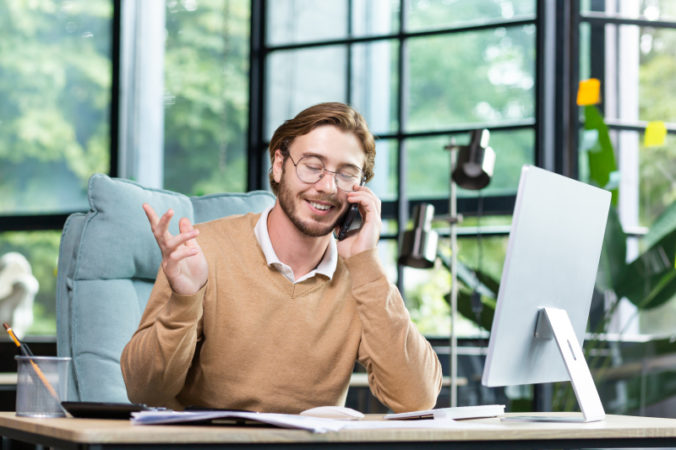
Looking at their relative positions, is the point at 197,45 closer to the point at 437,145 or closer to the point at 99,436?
the point at 437,145

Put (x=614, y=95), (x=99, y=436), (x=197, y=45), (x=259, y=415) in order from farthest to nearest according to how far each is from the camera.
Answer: (x=197, y=45) < (x=614, y=95) < (x=259, y=415) < (x=99, y=436)

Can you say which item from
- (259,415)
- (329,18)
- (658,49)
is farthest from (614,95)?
(259,415)

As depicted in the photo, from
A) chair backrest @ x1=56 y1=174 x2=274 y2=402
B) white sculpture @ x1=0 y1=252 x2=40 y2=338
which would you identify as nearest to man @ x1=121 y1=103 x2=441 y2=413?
chair backrest @ x1=56 y1=174 x2=274 y2=402

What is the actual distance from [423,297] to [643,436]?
2457mm

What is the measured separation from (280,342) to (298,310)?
0.07m

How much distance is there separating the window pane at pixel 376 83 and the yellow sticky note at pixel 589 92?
0.84 m

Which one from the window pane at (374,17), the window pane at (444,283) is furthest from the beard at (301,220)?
the window pane at (374,17)

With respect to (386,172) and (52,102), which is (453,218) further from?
(52,102)

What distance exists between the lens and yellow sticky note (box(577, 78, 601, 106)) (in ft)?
11.3

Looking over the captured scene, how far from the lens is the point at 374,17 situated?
4051 millimetres

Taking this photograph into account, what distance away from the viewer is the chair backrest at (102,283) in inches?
73.4

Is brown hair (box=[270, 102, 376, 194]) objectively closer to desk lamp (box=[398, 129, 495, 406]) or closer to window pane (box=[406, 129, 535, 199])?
desk lamp (box=[398, 129, 495, 406])

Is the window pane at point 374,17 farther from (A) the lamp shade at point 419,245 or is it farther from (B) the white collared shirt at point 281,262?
(B) the white collared shirt at point 281,262

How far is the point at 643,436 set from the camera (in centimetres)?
129
